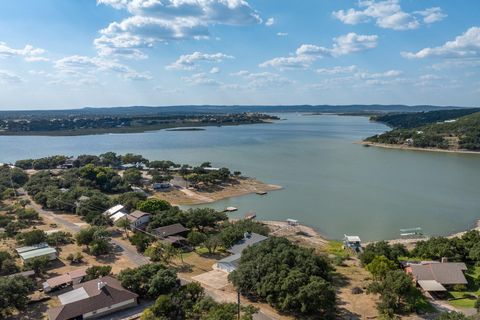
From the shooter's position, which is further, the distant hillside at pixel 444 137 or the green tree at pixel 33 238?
the distant hillside at pixel 444 137

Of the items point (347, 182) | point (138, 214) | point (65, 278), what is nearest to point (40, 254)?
point (65, 278)

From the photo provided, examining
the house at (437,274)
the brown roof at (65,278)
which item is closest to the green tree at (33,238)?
the brown roof at (65,278)

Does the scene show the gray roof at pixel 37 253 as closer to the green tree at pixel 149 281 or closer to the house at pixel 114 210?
the green tree at pixel 149 281

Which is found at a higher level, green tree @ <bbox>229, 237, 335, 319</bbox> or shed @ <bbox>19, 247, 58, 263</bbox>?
green tree @ <bbox>229, 237, 335, 319</bbox>

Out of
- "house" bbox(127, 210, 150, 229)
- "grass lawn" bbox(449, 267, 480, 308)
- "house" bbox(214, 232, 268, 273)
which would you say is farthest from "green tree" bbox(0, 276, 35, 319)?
"grass lawn" bbox(449, 267, 480, 308)

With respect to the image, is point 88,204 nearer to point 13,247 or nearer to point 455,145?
point 13,247

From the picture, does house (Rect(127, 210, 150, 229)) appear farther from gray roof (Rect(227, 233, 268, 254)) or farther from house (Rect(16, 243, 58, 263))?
gray roof (Rect(227, 233, 268, 254))
